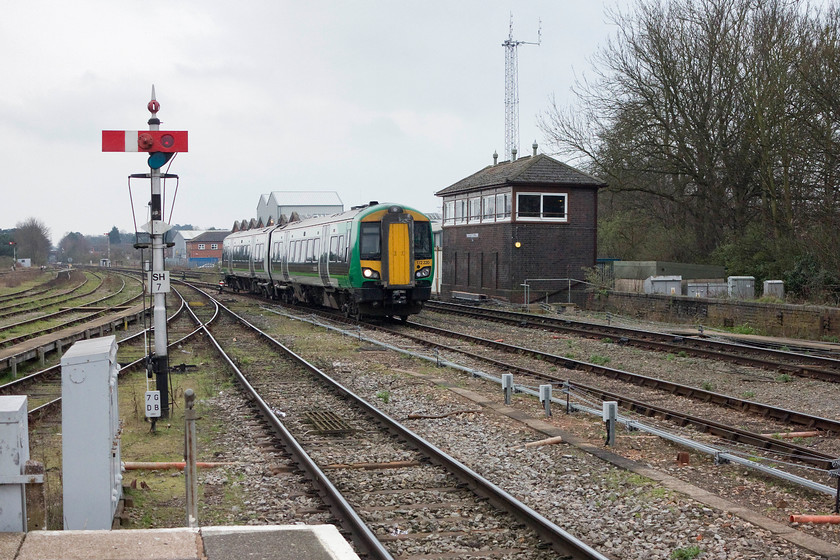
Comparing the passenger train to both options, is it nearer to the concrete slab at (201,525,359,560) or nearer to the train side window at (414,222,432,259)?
the train side window at (414,222,432,259)

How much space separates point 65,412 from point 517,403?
6722mm

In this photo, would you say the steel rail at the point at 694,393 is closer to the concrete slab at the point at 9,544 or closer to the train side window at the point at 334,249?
the train side window at the point at 334,249

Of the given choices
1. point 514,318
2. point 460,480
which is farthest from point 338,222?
point 460,480

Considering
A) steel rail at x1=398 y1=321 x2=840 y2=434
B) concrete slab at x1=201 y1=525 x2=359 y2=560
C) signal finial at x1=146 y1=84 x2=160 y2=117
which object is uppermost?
signal finial at x1=146 y1=84 x2=160 y2=117

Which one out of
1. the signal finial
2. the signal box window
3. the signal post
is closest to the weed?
the signal post

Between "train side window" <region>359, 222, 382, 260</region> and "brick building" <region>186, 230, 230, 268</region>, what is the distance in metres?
104

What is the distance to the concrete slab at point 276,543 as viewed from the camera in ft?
15.0

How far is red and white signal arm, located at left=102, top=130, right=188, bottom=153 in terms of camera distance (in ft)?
31.8

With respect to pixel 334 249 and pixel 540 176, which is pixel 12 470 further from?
pixel 540 176

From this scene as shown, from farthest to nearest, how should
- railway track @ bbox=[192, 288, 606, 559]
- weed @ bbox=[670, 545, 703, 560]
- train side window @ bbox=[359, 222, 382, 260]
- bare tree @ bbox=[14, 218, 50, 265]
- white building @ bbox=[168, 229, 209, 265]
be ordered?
white building @ bbox=[168, 229, 209, 265]
bare tree @ bbox=[14, 218, 50, 265]
train side window @ bbox=[359, 222, 382, 260]
railway track @ bbox=[192, 288, 606, 559]
weed @ bbox=[670, 545, 703, 560]

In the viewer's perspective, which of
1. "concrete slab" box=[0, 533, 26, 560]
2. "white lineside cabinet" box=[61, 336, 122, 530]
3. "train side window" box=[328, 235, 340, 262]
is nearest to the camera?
"concrete slab" box=[0, 533, 26, 560]

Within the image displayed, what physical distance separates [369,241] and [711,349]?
352 inches

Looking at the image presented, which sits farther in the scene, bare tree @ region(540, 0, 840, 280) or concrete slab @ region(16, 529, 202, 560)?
bare tree @ region(540, 0, 840, 280)

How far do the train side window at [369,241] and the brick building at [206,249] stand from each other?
340 ft
